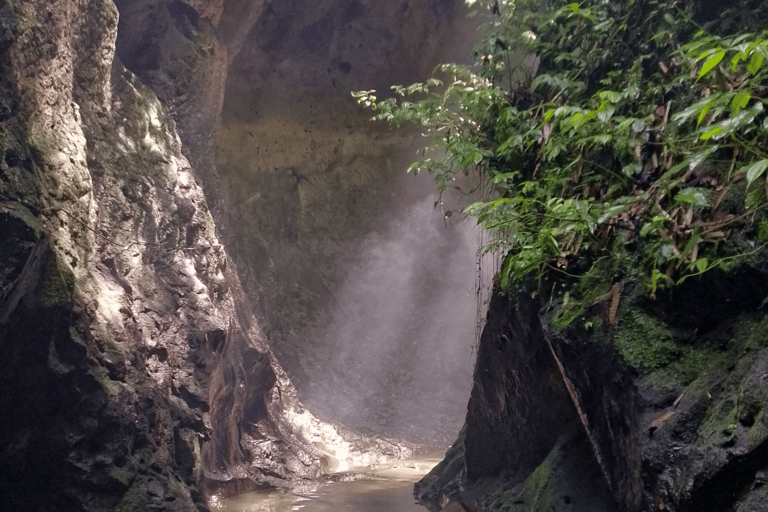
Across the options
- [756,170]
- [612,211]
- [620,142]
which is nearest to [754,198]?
[756,170]

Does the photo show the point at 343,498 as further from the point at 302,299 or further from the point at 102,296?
the point at 302,299

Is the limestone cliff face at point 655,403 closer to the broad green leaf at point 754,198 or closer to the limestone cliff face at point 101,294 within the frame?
the broad green leaf at point 754,198

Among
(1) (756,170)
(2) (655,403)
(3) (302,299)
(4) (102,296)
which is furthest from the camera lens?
(3) (302,299)

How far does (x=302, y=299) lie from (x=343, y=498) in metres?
6.49

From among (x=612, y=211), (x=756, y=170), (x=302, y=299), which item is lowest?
(x=756, y=170)

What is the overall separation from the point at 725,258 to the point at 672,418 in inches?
27.6

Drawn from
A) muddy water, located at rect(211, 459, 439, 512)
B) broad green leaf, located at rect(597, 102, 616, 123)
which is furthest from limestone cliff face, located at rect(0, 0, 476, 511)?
broad green leaf, located at rect(597, 102, 616, 123)

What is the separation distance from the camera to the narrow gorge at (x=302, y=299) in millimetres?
2842

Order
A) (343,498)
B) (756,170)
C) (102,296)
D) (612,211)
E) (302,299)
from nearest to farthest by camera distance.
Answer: (756,170)
(612,211)
(102,296)
(343,498)
(302,299)

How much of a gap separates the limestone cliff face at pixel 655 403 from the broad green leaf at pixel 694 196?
0.34 metres

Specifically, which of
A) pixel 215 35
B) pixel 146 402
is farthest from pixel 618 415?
pixel 215 35

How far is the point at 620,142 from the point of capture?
3418mm

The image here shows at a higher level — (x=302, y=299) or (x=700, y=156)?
(x=302, y=299)

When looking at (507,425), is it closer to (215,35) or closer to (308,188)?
→ (215,35)
